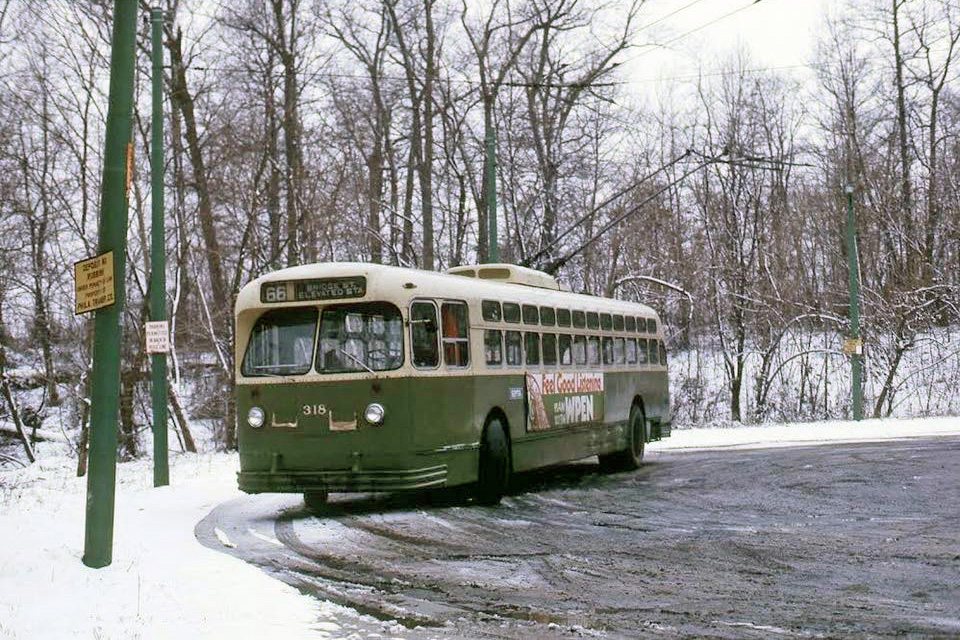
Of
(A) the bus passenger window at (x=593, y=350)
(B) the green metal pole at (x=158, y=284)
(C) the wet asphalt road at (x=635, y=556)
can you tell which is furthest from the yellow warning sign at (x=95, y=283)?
(A) the bus passenger window at (x=593, y=350)

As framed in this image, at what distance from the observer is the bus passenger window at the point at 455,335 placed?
14328mm

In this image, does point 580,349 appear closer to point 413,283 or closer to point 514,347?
point 514,347

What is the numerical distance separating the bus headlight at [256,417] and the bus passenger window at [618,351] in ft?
25.7

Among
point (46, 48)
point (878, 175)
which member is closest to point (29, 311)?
point (46, 48)

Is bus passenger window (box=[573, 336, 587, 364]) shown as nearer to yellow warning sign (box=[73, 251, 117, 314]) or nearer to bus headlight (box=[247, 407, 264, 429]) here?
bus headlight (box=[247, 407, 264, 429])

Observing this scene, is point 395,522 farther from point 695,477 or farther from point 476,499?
point 695,477

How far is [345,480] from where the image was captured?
13539 millimetres

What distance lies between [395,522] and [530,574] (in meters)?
3.67

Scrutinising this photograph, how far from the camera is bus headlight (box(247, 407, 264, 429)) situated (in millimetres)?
13961

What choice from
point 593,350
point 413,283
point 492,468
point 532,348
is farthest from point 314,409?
point 593,350

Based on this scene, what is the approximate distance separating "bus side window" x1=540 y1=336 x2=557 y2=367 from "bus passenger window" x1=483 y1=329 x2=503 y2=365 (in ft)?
5.33

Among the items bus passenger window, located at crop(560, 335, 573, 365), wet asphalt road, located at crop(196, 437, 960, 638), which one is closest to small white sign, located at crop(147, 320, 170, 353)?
wet asphalt road, located at crop(196, 437, 960, 638)

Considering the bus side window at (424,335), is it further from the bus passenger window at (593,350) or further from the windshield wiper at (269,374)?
the bus passenger window at (593,350)

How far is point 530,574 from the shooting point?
9891mm
